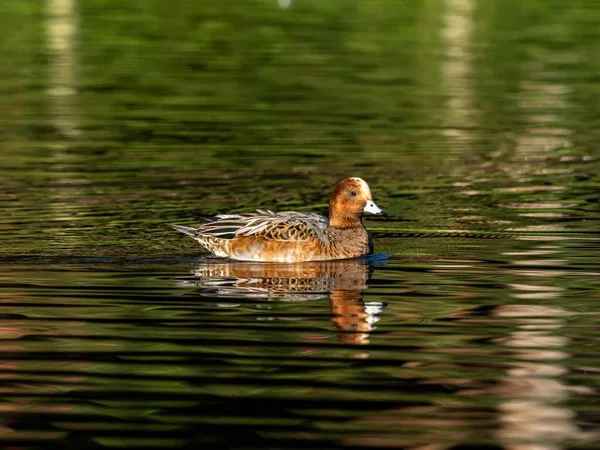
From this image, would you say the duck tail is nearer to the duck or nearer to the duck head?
the duck

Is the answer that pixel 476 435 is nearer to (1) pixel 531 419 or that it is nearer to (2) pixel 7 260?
(1) pixel 531 419

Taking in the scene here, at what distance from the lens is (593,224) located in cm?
1761

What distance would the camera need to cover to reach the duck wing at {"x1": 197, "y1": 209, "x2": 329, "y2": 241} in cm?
1556

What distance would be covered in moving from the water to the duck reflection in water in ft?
0.16

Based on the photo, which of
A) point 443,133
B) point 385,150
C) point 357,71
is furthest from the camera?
point 357,71

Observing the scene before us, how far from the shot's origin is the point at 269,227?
1561 centimetres

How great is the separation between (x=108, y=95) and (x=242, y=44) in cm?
1129

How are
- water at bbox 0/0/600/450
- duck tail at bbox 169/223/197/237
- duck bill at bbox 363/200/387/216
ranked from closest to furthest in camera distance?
water at bbox 0/0/600/450 → duck bill at bbox 363/200/387/216 → duck tail at bbox 169/223/197/237

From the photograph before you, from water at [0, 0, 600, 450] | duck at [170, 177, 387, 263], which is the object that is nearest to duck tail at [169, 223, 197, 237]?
duck at [170, 177, 387, 263]

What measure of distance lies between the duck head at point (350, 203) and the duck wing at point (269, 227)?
21 cm

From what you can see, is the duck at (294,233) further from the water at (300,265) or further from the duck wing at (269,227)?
the water at (300,265)

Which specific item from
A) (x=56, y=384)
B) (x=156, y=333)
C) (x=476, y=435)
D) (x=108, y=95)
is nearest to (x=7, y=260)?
(x=156, y=333)

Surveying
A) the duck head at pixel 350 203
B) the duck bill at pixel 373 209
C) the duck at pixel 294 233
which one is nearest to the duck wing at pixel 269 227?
the duck at pixel 294 233

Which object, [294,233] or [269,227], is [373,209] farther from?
[269,227]
